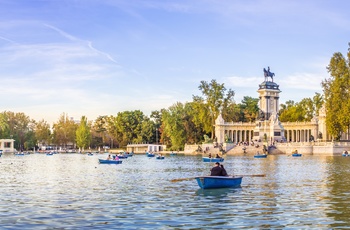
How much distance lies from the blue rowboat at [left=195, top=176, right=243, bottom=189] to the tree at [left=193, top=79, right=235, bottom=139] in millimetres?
89342

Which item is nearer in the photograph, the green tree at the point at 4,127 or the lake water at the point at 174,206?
the lake water at the point at 174,206

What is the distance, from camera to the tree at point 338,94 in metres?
87.8

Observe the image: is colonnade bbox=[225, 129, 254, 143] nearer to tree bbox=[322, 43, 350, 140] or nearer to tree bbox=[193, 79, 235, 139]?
tree bbox=[193, 79, 235, 139]

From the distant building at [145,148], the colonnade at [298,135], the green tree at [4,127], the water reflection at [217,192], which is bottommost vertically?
the water reflection at [217,192]

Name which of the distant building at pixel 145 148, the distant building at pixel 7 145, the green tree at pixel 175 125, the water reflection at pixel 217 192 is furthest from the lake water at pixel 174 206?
the distant building at pixel 7 145

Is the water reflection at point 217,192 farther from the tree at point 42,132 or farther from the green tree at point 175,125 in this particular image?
the tree at point 42,132

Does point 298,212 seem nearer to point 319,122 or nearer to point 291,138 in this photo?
point 319,122

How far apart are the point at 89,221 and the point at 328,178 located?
934 inches

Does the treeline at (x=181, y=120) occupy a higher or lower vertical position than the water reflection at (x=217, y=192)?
higher

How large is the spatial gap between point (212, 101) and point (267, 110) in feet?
40.6

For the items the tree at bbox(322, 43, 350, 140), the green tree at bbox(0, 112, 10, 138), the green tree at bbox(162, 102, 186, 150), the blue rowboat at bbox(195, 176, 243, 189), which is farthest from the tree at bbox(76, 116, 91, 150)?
the blue rowboat at bbox(195, 176, 243, 189)

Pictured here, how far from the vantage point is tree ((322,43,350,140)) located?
8781cm

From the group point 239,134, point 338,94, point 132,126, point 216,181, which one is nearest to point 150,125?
point 132,126

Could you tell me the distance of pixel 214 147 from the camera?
11444cm
